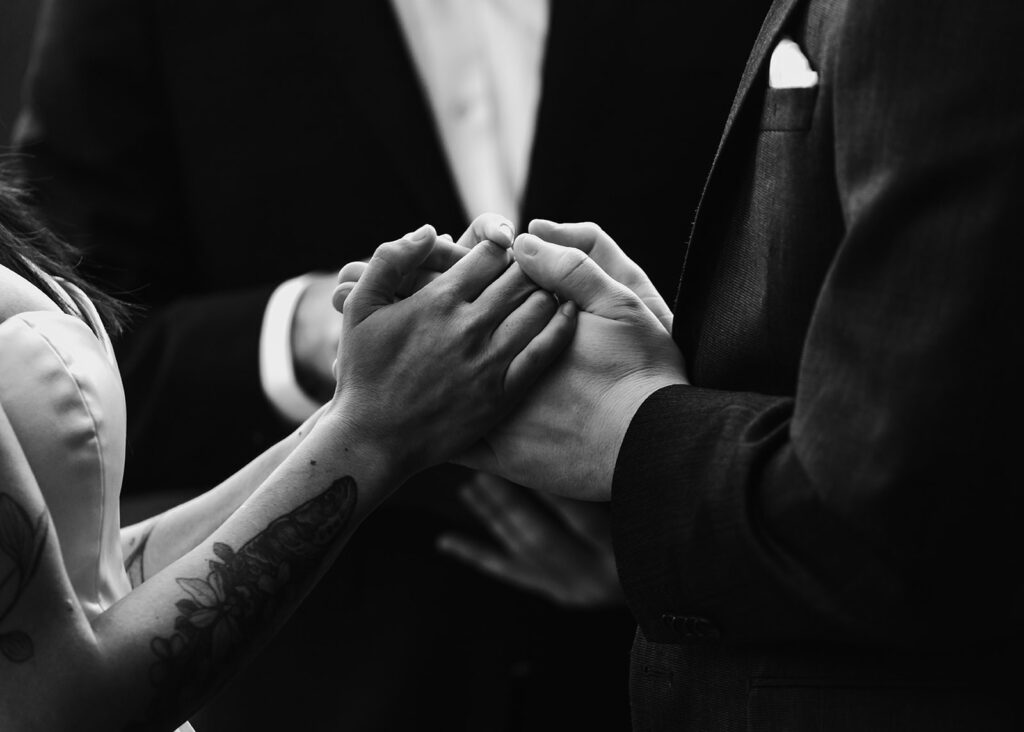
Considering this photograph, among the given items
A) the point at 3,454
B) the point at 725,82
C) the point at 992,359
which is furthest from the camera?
the point at 725,82

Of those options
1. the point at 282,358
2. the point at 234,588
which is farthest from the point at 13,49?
the point at 234,588

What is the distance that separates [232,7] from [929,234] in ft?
5.58

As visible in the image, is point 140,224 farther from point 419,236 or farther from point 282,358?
point 419,236

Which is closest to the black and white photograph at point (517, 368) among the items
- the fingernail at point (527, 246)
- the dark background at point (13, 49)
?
the fingernail at point (527, 246)

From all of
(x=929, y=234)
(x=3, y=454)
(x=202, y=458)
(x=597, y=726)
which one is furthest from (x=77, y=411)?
(x=597, y=726)

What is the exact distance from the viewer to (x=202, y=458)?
2303mm

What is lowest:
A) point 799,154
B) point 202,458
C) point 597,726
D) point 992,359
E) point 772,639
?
point 597,726

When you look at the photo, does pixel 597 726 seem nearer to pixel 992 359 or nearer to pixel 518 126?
pixel 518 126

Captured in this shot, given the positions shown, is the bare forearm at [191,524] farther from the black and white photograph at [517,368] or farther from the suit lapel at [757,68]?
the suit lapel at [757,68]

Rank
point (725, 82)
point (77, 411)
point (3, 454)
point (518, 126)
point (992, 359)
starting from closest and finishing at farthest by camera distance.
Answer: point (992, 359)
point (3, 454)
point (77, 411)
point (725, 82)
point (518, 126)

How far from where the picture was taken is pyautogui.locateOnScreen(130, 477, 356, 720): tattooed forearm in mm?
1164

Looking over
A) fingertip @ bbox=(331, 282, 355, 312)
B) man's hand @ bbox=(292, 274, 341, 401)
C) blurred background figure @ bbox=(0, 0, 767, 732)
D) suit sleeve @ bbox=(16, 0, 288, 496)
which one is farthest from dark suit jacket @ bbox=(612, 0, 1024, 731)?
suit sleeve @ bbox=(16, 0, 288, 496)

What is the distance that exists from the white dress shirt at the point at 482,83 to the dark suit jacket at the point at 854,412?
1.02 metres

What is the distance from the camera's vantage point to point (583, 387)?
1.38 m
